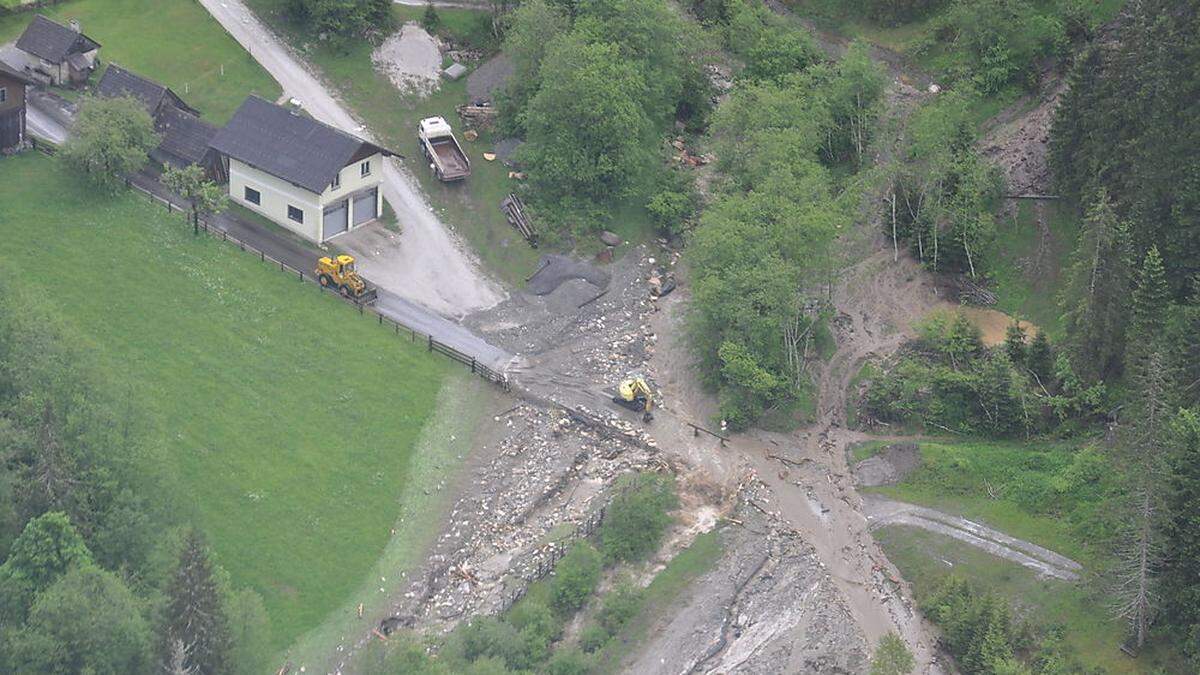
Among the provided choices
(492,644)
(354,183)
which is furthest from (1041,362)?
(354,183)

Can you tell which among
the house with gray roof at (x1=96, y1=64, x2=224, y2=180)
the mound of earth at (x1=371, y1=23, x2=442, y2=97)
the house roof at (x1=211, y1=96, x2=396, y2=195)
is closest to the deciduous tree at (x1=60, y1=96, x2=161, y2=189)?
the house with gray roof at (x1=96, y1=64, x2=224, y2=180)

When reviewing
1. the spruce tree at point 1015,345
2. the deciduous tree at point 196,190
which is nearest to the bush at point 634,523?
the spruce tree at point 1015,345

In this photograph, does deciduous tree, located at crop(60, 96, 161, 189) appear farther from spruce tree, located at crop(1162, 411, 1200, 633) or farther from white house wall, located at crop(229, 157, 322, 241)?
spruce tree, located at crop(1162, 411, 1200, 633)

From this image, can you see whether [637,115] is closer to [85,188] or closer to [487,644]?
[85,188]

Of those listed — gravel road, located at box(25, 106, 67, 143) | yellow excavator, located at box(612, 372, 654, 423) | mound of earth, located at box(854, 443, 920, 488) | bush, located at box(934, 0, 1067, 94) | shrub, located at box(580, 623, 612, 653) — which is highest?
bush, located at box(934, 0, 1067, 94)

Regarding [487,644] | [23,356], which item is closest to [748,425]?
[487,644]
